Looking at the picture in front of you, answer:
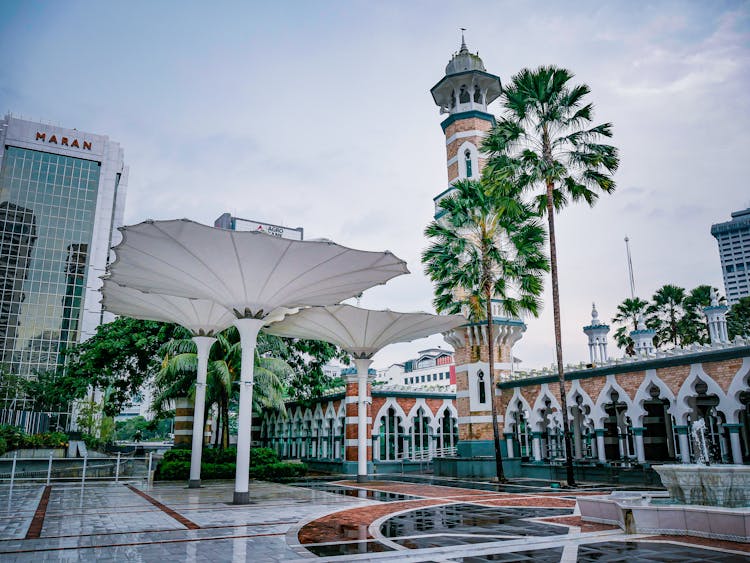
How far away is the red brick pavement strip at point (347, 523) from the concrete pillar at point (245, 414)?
2.93 m

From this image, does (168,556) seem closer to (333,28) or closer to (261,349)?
(333,28)

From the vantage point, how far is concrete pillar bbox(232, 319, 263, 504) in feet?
43.5

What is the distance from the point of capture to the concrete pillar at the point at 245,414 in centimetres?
1327

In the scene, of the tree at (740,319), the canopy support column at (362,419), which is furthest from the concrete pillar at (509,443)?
the tree at (740,319)

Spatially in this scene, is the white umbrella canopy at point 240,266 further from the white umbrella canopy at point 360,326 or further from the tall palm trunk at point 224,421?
the tall palm trunk at point 224,421

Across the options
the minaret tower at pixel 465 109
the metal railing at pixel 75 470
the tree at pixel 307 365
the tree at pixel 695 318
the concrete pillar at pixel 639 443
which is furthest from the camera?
the tree at pixel 695 318

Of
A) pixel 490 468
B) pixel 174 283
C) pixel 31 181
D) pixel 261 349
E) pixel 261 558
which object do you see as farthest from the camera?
pixel 31 181

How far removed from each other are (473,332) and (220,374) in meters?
10.9

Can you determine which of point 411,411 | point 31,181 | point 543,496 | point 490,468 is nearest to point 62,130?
point 31,181

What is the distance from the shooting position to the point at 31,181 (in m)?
69.8

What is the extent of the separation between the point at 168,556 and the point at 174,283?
816 cm

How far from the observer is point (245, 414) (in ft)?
45.5

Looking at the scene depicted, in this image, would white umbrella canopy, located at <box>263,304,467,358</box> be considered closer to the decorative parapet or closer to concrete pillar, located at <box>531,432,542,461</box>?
the decorative parapet

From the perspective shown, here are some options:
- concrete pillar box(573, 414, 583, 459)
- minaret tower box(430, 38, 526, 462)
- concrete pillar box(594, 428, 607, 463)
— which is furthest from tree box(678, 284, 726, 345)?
concrete pillar box(594, 428, 607, 463)
